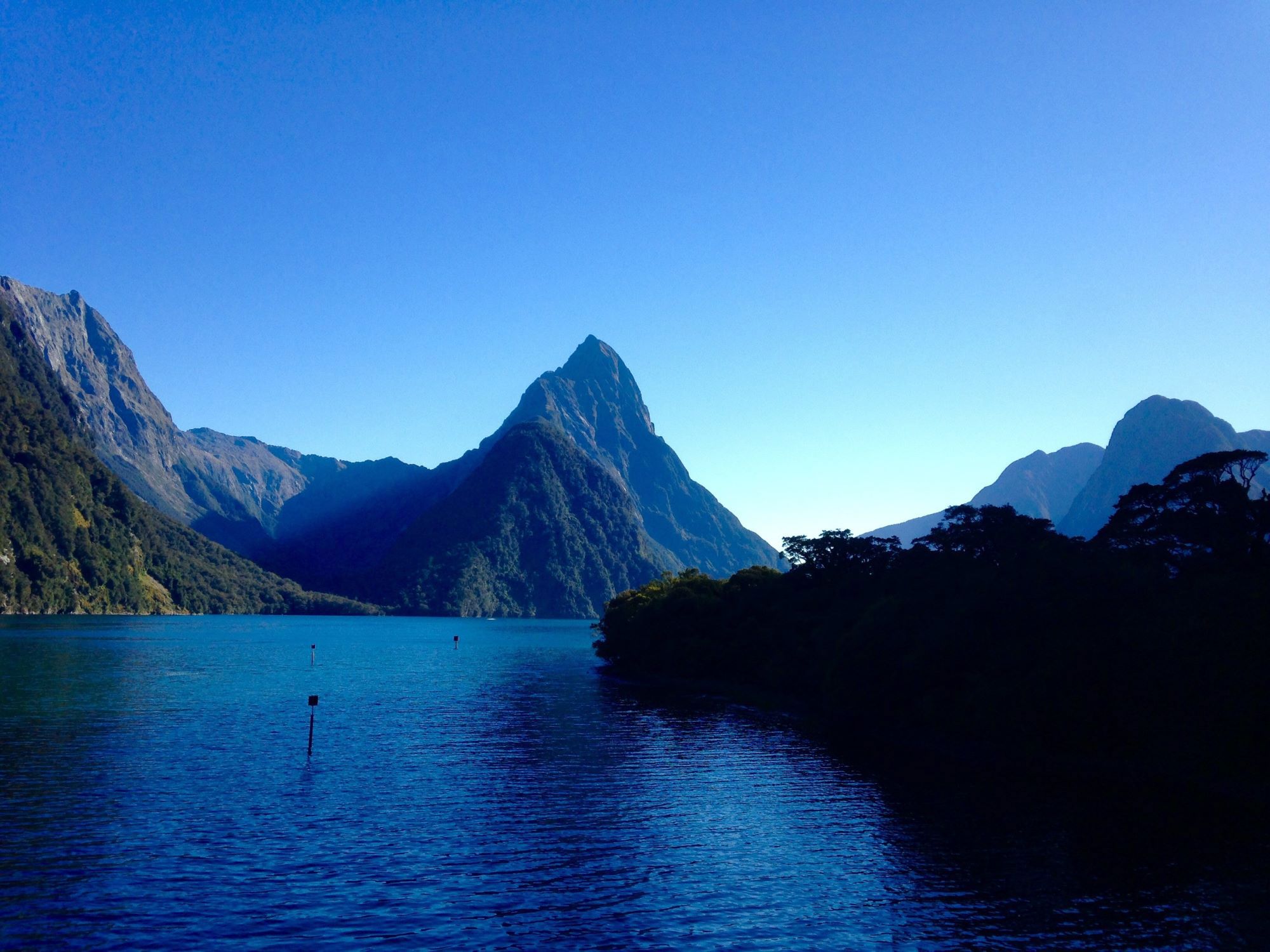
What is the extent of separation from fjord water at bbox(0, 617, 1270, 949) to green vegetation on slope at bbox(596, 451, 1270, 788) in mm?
11290

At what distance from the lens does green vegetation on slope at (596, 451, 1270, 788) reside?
181ft

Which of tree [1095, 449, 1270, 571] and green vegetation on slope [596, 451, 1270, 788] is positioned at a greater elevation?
tree [1095, 449, 1270, 571]

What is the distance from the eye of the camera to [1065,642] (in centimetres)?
6328

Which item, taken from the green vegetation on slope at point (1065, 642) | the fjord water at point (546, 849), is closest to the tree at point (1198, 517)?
the green vegetation on slope at point (1065, 642)

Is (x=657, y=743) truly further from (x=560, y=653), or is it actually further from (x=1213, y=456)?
(x=560, y=653)

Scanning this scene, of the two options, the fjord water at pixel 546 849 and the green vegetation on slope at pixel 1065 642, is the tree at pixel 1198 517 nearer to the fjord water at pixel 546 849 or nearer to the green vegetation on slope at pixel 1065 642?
the green vegetation on slope at pixel 1065 642

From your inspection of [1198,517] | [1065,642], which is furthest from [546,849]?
[1198,517]

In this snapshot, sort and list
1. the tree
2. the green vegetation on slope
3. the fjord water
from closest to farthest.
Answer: the fjord water, the green vegetation on slope, the tree

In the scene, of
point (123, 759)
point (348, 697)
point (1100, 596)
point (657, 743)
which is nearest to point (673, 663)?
point (348, 697)

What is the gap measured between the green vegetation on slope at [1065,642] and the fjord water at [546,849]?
11.3m

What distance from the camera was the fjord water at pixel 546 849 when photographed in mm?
28531

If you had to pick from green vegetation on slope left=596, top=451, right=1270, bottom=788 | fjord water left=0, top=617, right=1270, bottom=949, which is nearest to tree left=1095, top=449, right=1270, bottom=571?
green vegetation on slope left=596, top=451, right=1270, bottom=788

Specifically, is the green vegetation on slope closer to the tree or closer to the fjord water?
the tree

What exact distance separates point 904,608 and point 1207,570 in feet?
85.1
